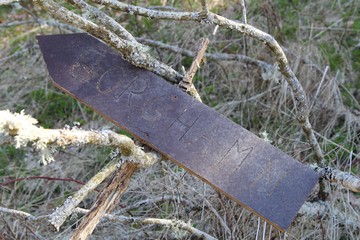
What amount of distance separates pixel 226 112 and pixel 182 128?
1391mm

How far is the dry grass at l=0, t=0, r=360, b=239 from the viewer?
2279mm

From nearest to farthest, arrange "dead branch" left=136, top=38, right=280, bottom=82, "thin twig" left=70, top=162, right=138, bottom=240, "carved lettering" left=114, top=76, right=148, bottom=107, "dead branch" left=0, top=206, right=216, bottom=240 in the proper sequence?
"thin twig" left=70, top=162, right=138, bottom=240, "carved lettering" left=114, top=76, right=148, bottom=107, "dead branch" left=0, top=206, right=216, bottom=240, "dead branch" left=136, top=38, right=280, bottom=82

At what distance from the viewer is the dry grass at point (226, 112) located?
228 cm

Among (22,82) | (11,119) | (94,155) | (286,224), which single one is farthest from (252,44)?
(11,119)

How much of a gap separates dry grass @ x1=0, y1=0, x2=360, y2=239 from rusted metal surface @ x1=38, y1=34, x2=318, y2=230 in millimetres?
429

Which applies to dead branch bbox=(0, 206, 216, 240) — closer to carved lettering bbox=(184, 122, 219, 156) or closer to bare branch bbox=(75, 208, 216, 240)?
bare branch bbox=(75, 208, 216, 240)

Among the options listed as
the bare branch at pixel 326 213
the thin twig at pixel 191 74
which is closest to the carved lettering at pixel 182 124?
the thin twig at pixel 191 74

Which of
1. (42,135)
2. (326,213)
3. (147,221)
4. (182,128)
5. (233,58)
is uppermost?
(42,135)

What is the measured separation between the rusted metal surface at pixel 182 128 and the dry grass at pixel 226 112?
1.41 ft

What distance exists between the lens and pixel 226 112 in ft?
10.1

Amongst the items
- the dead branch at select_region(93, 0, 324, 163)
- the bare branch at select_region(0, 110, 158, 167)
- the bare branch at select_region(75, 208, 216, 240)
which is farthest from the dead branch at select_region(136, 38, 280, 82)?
the bare branch at select_region(0, 110, 158, 167)

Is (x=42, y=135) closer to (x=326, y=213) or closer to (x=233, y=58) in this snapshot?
(x=326, y=213)

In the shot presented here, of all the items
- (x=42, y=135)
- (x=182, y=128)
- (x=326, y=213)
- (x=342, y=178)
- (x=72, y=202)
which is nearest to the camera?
(x=42, y=135)

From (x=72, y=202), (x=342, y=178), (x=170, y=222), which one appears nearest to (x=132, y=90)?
(x=72, y=202)
